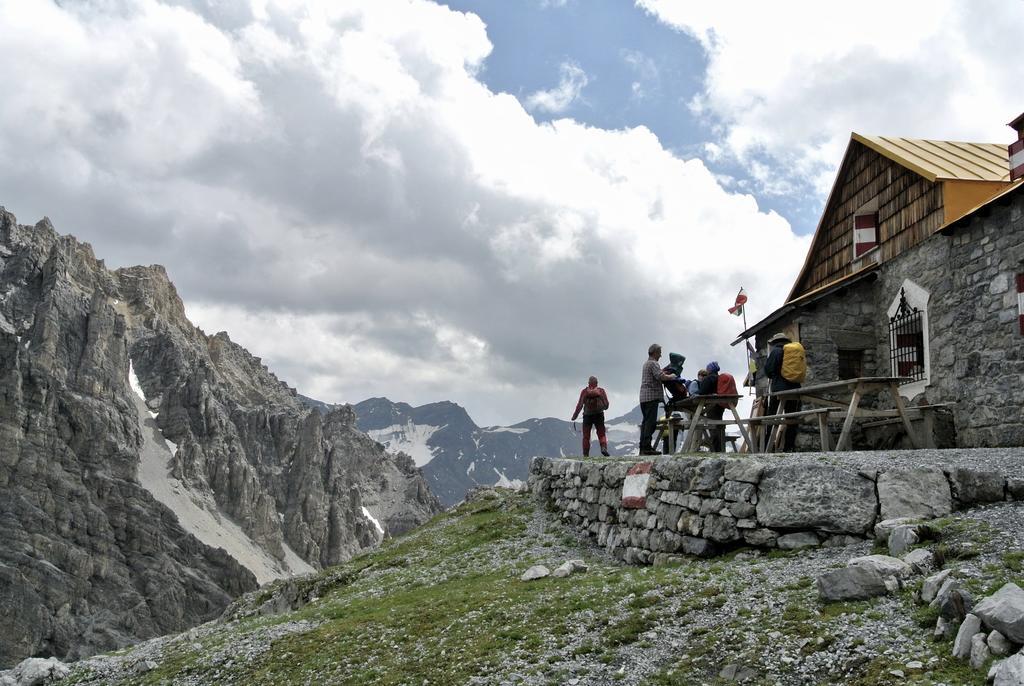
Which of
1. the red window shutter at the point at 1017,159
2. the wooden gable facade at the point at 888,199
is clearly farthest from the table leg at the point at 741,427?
the red window shutter at the point at 1017,159

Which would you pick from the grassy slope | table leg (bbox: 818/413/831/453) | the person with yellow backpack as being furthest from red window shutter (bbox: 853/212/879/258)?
the grassy slope

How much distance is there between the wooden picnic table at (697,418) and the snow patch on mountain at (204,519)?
146242 mm

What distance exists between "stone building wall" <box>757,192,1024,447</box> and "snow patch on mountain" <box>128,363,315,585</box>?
14921cm

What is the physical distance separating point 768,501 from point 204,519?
171 metres

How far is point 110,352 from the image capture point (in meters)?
166

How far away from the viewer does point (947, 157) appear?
970 inches

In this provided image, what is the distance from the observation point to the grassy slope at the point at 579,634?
777cm

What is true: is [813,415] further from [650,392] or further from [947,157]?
[947,157]

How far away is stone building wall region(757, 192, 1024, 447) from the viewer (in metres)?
17.6

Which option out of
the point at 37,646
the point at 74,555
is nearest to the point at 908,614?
the point at 37,646

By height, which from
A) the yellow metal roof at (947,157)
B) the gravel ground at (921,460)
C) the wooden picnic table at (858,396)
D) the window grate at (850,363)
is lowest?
the gravel ground at (921,460)

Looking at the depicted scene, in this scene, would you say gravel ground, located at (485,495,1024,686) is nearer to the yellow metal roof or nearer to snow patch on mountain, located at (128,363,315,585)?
the yellow metal roof

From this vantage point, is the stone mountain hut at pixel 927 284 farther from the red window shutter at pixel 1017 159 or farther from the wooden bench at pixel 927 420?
the wooden bench at pixel 927 420

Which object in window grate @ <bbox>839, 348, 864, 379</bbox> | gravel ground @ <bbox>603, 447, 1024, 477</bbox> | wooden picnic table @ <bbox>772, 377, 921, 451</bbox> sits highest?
window grate @ <bbox>839, 348, 864, 379</bbox>
